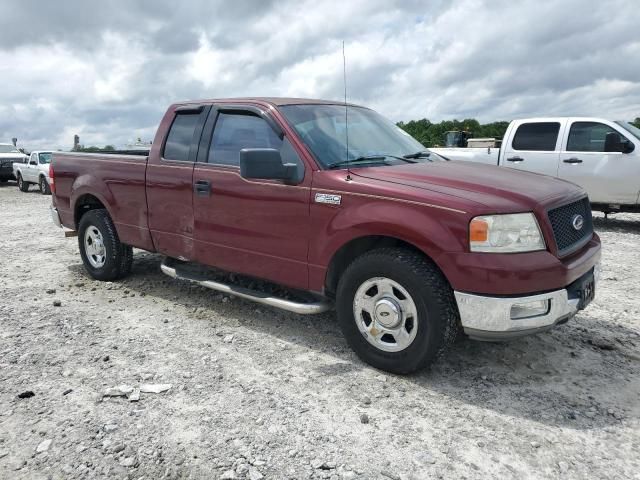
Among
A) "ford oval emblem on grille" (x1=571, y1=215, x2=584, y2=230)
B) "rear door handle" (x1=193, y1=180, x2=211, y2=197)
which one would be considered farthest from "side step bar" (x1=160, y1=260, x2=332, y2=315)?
"ford oval emblem on grille" (x1=571, y1=215, x2=584, y2=230)

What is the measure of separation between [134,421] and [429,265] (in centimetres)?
194

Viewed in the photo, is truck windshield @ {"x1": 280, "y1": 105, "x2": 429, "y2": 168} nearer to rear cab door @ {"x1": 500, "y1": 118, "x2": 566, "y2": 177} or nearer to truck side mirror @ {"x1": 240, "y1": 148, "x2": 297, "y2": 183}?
truck side mirror @ {"x1": 240, "y1": 148, "x2": 297, "y2": 183}

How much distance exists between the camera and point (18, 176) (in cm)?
2036

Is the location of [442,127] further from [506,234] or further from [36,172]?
[506,234]

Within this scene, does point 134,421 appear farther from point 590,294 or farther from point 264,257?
point 590,294

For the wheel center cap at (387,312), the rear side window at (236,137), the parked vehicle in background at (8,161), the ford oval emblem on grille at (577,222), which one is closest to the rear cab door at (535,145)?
the ford oval emblem on grille at (577,222)

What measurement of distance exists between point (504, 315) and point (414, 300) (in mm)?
527

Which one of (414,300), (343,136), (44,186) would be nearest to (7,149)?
(44,186)

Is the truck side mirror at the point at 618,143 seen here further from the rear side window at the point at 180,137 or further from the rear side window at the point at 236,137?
the rear side window at the point at 180,137

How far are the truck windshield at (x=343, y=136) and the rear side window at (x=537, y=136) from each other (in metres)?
5.84

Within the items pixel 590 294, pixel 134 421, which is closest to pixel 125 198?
pixel 134 421

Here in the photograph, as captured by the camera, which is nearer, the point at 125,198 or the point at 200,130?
the point at 200,130

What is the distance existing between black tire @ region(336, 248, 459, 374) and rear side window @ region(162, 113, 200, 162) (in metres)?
A: 2.04

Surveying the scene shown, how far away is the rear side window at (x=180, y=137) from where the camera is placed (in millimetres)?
4680
